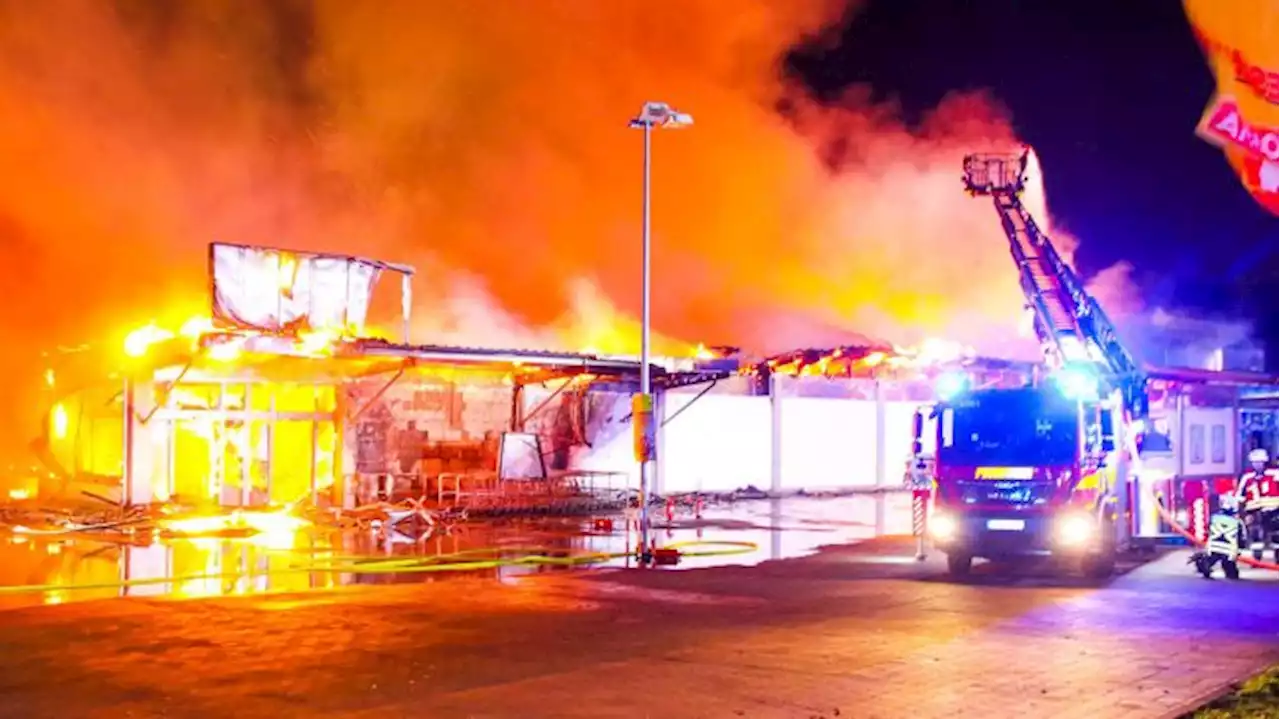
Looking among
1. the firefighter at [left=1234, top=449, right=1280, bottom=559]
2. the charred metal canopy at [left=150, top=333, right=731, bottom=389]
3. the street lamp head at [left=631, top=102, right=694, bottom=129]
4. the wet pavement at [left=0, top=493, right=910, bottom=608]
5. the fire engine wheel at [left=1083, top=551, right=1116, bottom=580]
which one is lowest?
the wet pavement at [left=0, top=493, right=910, bottom=608]

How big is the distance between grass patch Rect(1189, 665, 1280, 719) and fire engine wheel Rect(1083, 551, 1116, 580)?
6.50 meters

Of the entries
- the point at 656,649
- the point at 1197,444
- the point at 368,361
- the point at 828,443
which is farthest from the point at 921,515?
the point at 828,443

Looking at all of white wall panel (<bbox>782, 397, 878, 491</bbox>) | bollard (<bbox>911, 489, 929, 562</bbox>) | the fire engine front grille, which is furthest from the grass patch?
white wall panel (<bbox>782, 397, 878, 491</bbox>)

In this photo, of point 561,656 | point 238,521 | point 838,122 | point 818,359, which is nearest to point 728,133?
point 838,122

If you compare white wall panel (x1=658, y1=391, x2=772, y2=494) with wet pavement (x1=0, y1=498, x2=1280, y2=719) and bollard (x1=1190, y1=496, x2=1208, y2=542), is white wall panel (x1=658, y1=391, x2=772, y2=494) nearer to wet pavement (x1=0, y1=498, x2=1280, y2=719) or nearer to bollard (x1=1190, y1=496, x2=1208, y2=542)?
bollard (x1=1190, y1=496, x2=1208, y2=542)

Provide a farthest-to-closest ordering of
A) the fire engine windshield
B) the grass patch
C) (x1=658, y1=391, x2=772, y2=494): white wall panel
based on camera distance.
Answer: (x1=658, y1=391, x2=772, y2=494): white wall panel → the fire engine windshield → the grass patch

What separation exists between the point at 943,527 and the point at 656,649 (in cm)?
661

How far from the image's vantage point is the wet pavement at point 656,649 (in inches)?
317

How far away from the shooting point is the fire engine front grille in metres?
15.1

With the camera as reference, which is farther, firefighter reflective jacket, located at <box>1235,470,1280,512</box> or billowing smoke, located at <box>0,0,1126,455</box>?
billowing smoke, located at <box>0,0,1126,455</box>

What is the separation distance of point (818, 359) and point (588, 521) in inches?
376

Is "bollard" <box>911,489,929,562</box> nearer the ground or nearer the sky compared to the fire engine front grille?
nearer the ground

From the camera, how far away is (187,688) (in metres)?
8.39

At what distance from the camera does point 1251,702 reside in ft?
24.9
